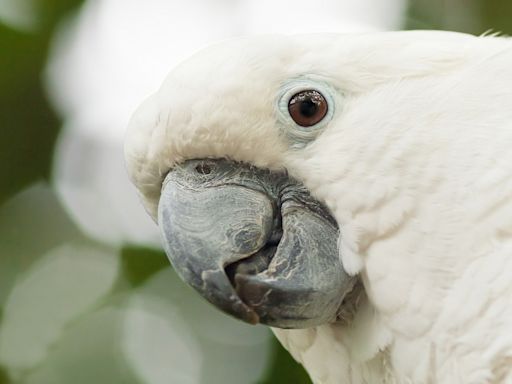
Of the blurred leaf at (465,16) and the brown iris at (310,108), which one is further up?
the brown iris at (310,108)

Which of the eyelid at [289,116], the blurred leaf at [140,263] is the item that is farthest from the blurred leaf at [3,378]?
the eyelid at [289,116]

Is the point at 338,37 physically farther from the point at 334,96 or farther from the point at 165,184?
the point at 165,184

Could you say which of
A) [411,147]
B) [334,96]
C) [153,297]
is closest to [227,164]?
[334,96]

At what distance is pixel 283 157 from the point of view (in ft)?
5.46

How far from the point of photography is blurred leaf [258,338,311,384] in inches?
127

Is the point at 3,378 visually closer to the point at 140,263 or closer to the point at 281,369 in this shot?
the point at 140,263

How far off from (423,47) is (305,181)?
333 mm

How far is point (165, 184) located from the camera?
173 centimetres

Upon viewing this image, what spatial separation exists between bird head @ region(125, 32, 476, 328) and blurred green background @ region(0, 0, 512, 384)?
171cm

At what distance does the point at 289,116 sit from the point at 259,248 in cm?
25

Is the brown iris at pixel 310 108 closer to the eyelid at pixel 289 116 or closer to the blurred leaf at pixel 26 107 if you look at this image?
the eyelid at pixel 289 116

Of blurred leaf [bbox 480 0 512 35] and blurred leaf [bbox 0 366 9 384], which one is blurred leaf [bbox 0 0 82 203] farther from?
blurred leaf [bbox 480 0 512 35]

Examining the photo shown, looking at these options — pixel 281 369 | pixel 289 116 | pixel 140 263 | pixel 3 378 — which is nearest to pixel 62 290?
pixel 3 378

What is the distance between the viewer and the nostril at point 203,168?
5.58 ft
